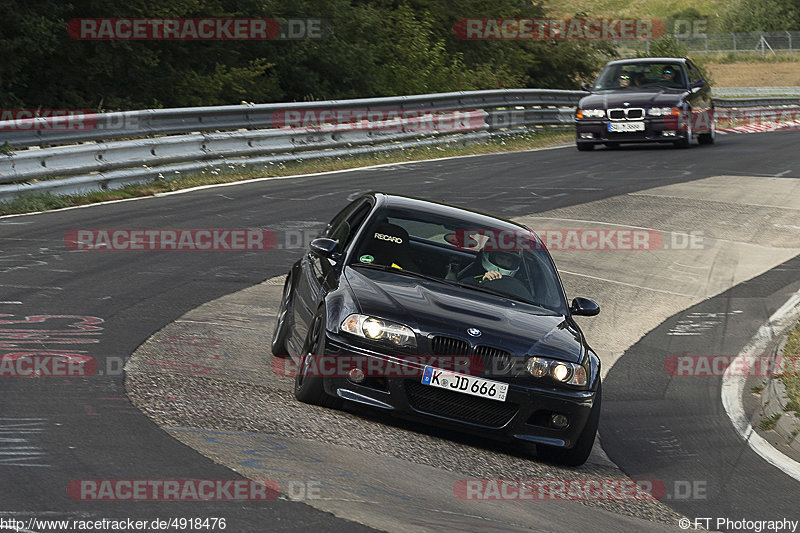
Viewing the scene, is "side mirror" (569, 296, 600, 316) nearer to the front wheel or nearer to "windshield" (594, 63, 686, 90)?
"windshield" (594, 63, 686, 90)

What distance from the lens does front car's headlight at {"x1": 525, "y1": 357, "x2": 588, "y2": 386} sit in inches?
271

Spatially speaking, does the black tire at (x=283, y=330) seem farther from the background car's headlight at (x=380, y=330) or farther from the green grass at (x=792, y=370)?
the green grass at (x=792, y=370)

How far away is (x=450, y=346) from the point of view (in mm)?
6824

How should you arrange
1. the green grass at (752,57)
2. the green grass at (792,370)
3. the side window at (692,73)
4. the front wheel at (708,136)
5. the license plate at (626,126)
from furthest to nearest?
the green grass at (752,57), the front wheel at (708,136), the side window at (692,73), the license plate at (626,126), the green grass at (792,370)

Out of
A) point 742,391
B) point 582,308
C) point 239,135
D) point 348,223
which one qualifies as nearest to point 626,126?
point 239,135

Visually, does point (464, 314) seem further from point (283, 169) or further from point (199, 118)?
point (283, 169)

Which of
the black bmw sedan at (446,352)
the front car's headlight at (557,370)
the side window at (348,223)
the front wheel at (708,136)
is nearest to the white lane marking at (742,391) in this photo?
the black bmw sedan at (446,352)

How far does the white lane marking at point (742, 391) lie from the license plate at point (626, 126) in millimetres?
11694

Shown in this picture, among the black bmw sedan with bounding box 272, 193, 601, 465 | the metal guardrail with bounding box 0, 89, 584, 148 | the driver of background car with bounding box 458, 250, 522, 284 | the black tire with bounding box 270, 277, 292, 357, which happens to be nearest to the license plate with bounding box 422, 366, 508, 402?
the black bmw sedan with bounding box 272, 193, 601, 465

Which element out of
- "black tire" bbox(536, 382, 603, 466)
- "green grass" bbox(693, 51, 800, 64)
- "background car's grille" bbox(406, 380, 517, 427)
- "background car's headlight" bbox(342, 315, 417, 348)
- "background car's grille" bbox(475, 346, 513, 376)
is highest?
"green grass" bbox(693, 51, 800, 64)

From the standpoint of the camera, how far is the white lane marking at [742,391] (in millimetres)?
7688

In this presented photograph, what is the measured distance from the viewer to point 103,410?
6578 millimetres

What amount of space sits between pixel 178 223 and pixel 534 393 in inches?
327

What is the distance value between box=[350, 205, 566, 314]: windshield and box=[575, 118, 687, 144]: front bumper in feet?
55.0
